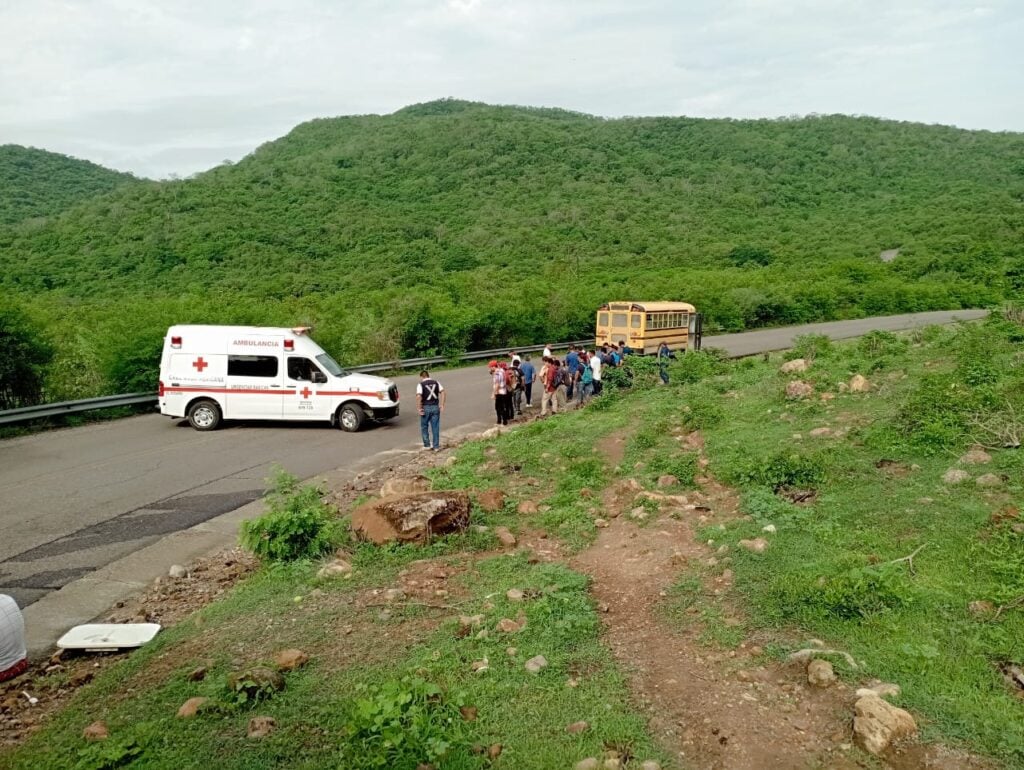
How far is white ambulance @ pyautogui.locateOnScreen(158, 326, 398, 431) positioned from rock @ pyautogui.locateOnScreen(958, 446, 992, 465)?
10.7 meters

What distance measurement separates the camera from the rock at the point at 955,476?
7.53 m

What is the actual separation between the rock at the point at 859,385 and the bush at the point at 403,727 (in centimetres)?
1022

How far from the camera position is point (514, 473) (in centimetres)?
1049

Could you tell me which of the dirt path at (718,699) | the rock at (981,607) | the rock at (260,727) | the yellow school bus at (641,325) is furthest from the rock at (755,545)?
the yellow school bus at (641,325)

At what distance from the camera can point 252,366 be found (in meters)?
15.4

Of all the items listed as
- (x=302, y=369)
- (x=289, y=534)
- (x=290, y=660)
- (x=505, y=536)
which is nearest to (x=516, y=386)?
(x=302, y=369)

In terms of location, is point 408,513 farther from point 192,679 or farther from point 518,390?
point 518,390

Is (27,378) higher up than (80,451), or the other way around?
(27,378)

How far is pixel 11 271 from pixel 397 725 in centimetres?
5611

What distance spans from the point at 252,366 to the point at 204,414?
1.46m

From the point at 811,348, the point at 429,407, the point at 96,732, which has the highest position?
the point at 811,348

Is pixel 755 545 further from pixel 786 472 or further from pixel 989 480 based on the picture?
pixel 989 480

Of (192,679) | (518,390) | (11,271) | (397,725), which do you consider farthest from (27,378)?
(11,271)

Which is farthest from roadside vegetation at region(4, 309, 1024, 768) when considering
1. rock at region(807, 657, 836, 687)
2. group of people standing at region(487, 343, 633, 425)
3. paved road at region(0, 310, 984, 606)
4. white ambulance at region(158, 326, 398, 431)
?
white ambulance at region(158, 326, 398, 431)
